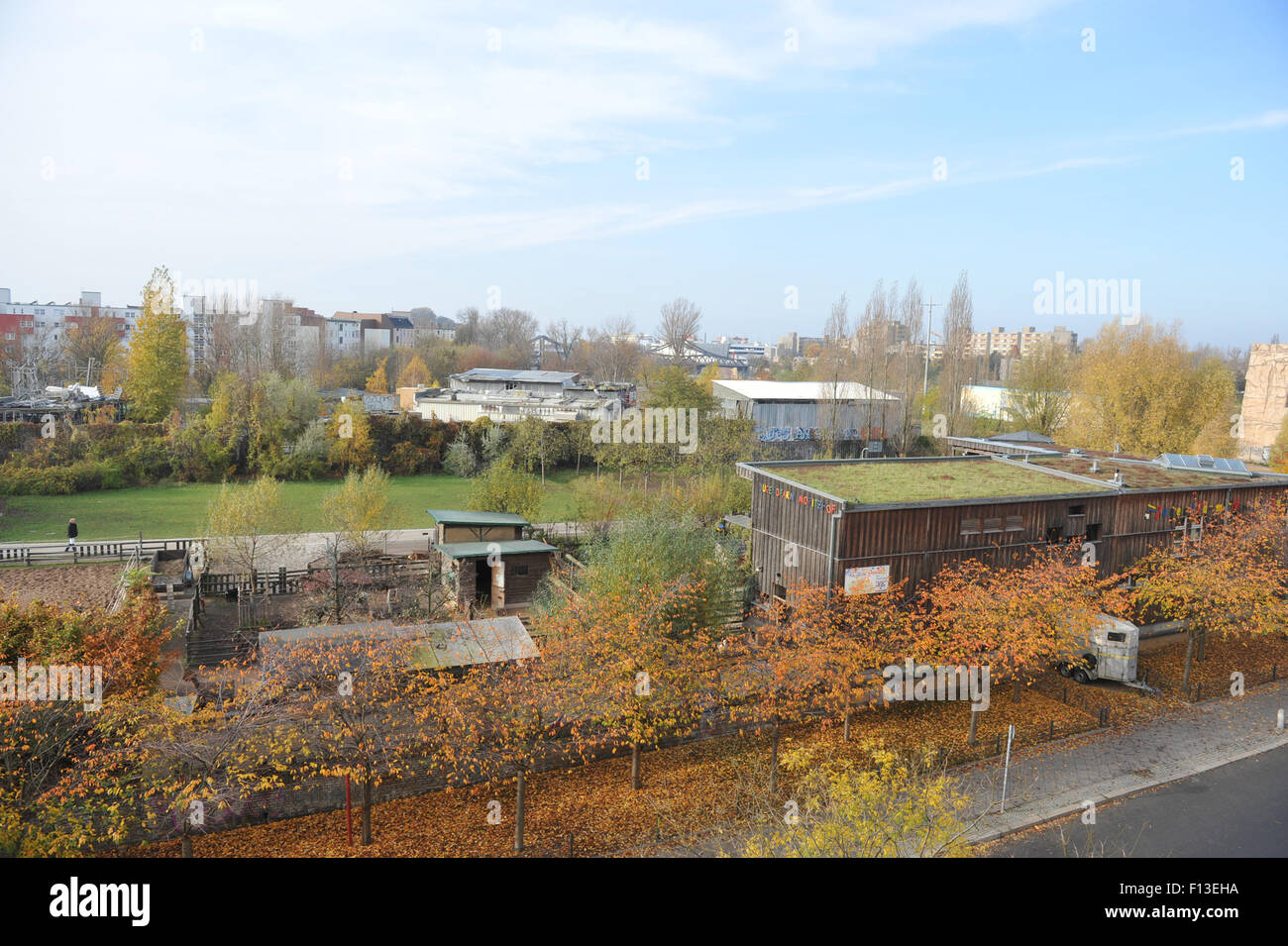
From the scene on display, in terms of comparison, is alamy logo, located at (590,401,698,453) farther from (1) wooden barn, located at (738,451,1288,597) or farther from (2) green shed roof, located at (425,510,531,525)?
(1) wooden barn, located at (738,451,1288,597)

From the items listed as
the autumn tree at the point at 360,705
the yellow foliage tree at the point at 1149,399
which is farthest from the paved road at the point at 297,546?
the yellow foliage tree at the point at 1149,399

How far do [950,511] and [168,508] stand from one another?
3404 centimetres

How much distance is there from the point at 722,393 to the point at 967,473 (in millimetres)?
30778

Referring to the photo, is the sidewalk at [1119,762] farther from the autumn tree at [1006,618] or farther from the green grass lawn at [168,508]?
the green grass lawn at [168,508]

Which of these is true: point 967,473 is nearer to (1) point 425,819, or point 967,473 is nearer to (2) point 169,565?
(1) point 425,819

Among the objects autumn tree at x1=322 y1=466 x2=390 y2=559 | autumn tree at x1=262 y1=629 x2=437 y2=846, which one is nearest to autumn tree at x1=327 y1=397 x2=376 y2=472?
autumn tree at x1=322 y1=466 x2=390 y2=559

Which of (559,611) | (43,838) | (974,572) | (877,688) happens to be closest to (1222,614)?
(974,572)

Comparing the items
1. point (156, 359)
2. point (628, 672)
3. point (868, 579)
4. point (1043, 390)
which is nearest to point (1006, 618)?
point (868, 579)

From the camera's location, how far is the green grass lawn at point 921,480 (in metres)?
20.4

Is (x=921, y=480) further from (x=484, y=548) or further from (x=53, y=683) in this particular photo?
(x=53, y=683)

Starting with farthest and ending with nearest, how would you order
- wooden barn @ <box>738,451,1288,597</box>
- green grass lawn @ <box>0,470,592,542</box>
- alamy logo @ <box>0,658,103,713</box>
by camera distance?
green grass lawn @ <box>0,470,592,542</box>, wooden barn @ <box>738,451,1288,597</box>, alamy logo @ <box>0,658,103,713</box>
